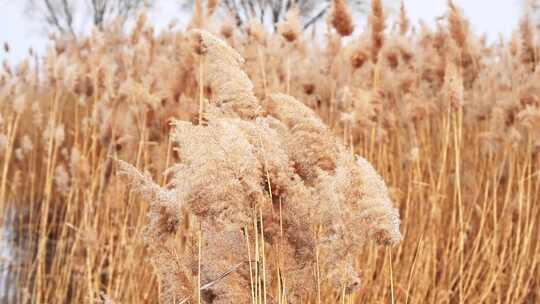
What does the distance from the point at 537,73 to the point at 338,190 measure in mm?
1635

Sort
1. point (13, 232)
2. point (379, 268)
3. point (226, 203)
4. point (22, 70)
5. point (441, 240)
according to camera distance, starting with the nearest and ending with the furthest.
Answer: point (226, 203) → point (379, 268) → point (441, 240) → point (22, 70) → point (13, 232)

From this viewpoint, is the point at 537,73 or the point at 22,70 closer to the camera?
the point at 537,73

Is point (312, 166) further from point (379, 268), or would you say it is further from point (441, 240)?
point (441, 240)

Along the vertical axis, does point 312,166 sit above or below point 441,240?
above

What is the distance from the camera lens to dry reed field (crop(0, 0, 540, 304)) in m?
0.99

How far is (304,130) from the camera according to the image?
1016 mm

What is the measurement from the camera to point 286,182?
976 millimetres

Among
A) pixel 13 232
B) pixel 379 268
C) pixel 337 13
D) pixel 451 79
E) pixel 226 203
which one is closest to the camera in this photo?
pixel 226 203

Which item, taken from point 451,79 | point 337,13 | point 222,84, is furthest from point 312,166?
point 337,13

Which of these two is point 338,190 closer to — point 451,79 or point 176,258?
point 176,258

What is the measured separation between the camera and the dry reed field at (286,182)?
99cm

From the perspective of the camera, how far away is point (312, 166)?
102cm

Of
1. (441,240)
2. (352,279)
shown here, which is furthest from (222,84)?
(441,240)

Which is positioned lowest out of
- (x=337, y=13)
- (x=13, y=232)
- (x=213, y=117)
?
(x=13, y=232)
